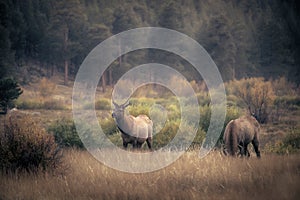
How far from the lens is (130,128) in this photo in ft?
39.1

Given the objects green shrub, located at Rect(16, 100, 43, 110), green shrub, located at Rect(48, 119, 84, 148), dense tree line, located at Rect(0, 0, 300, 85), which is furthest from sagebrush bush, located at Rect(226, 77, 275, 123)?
green shrub, located at Rect(16, 100, 43, 110)

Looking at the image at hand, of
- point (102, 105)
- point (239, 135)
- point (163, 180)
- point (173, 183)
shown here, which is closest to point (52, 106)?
point (102, 105)

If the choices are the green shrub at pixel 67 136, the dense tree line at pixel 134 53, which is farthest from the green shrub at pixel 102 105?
the green shrub at pixel 67 136

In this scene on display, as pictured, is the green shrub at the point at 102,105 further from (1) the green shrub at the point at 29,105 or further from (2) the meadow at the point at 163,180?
(2) the meadow at the point at 163,180

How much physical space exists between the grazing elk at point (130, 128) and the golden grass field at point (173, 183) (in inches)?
127

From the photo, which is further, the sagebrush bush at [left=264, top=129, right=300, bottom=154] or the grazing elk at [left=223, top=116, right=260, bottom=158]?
the sagebrush bush at [left=264, top=129, right=300, bottom=154]

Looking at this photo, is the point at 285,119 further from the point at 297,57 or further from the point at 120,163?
the point at 297,57

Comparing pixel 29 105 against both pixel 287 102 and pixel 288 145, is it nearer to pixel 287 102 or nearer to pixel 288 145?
pixel 287 102

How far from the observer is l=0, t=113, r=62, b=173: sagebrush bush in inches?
Answer: 311

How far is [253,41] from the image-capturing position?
55781mm

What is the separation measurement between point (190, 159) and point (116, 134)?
5.48 meters

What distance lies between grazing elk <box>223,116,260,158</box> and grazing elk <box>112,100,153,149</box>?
3260mm

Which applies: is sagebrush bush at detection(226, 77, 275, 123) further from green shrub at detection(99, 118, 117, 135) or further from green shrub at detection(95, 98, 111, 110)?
green shrub at detection(95, 98, 111, 110)

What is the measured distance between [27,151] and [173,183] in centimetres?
351
